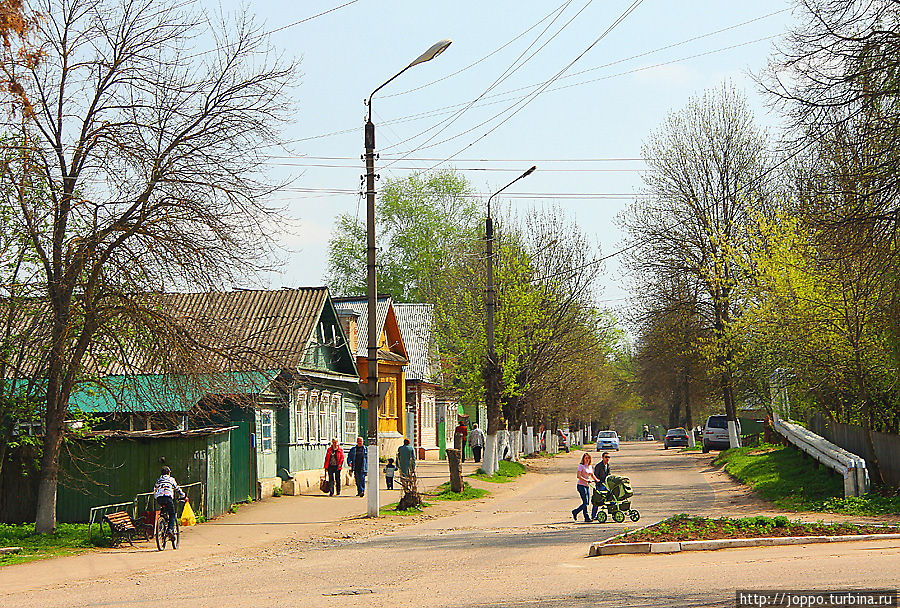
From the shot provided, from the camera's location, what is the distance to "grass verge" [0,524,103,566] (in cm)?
1658

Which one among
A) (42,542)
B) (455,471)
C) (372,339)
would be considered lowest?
(42,542)

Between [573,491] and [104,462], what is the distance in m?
14.5

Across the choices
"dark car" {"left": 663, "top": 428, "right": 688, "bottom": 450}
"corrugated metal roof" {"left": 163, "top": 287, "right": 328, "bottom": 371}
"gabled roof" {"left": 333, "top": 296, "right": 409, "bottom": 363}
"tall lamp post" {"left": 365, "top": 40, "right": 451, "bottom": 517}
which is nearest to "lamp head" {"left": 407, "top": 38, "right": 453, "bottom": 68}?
"tall lamp post" {"left": 365, "top": 40, "right": 451, "bottom": 517}

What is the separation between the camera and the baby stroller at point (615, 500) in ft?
64.9

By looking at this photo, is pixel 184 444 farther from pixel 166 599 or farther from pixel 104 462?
pixel 166 599

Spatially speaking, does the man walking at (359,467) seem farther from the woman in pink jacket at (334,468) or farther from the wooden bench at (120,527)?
the wooden bench at (120,527)

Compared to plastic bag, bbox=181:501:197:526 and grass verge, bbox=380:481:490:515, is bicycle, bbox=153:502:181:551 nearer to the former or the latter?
plastic bag, bbox=181:501:197:526

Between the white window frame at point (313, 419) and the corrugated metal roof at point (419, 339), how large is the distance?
15.9 meters

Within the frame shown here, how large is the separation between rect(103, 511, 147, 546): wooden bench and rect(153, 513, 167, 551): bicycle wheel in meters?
0.70

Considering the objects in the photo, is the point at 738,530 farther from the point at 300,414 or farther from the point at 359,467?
the point at 300,414

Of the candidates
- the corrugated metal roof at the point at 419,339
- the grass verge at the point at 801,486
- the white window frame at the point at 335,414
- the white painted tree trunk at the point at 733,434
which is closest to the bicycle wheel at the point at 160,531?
the grass verge at the point at 801,486

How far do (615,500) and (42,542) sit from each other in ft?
36.9

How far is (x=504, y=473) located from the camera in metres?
36.1

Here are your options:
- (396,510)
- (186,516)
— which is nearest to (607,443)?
(396,510)
